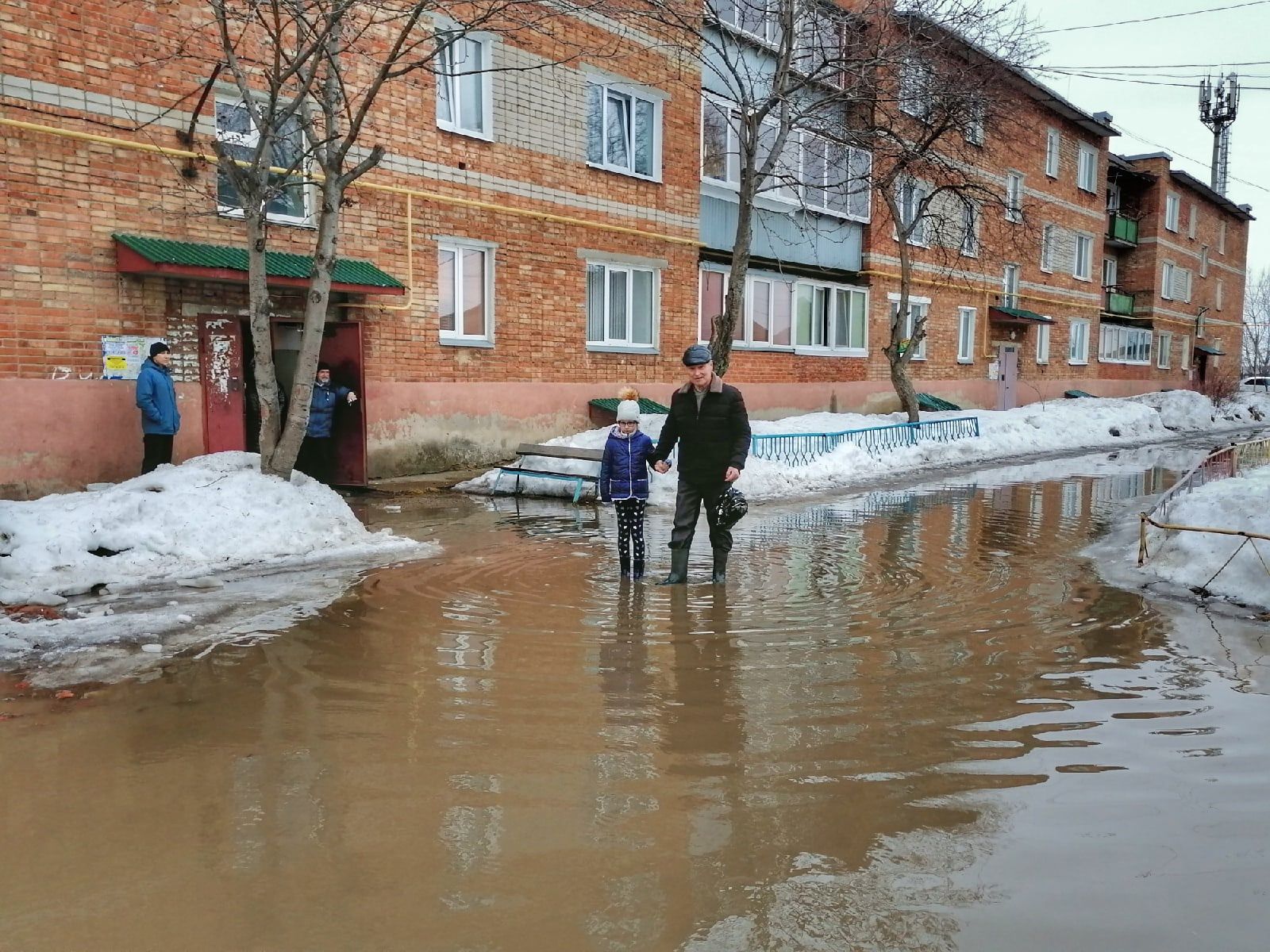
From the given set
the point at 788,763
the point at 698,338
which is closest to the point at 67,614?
the point at 788,763

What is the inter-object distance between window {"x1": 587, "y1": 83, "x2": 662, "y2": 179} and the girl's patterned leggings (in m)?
9.95

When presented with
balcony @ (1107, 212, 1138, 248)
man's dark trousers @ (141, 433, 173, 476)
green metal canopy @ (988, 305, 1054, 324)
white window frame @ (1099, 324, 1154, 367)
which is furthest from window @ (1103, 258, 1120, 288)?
man's dark trousers @ (141, 433, 173, 476)

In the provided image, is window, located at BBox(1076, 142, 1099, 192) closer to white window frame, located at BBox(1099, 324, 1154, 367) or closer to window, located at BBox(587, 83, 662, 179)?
white window frame, located at BBox(1099, 324, 1154, 367)

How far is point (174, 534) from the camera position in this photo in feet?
25.8

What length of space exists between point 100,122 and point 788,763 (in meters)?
10.1

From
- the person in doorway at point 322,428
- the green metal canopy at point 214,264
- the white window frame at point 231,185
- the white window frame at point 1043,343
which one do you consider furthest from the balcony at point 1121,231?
the person in doorway at point 322,428

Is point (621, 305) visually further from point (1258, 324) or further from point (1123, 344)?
point (1258, 324)

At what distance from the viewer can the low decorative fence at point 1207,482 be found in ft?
22.4

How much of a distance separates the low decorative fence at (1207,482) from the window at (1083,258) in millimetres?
19386

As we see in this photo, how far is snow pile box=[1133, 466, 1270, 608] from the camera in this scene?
22.3 feet

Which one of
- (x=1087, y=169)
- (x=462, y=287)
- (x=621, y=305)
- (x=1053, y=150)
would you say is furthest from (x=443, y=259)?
(x=1087, y=169)

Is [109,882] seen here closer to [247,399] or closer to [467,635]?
[467,635]

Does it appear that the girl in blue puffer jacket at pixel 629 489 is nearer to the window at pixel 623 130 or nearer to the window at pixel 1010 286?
the window at pixel 623 130

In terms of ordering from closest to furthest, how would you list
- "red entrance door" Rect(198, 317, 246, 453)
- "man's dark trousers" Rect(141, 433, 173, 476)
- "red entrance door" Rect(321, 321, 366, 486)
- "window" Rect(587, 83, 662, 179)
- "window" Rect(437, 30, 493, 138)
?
"man's dark trousers" Rect(141, 433, 173, 476) < "red entrance door" Rect(198, 317, 246, 453) < "red entrance door" Rect(321, 321, 366, 486) < "window" Rect(437, 30, 493, 138) < "window" Rect(587, 83, 662, 179)
